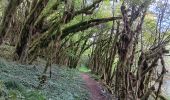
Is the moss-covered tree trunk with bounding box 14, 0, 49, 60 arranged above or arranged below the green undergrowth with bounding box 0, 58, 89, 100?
above

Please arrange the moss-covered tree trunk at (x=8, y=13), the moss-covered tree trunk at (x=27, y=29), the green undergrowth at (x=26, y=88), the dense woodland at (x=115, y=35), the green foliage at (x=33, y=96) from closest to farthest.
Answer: the green undergrowth at (x=26, y=88)
the green foliage at (x=33, y=96)
the dense woodland at (x=115, y=35)
the moss-covered tree trunk at (x=8, y=13)
the moss-covered tree trunk at (x=27, y=29)

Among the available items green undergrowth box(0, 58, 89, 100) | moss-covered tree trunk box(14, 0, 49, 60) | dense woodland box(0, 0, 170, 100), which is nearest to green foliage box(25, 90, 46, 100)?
green undergrowth box(0, 58, 89, 100)

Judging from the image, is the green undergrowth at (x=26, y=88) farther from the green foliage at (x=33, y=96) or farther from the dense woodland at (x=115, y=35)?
the dense woodland at (x=115, y=35)

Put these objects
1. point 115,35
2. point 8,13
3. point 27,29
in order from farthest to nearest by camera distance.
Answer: point 115,35
point 27,29
point 8,13

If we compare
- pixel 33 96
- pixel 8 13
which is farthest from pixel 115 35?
pixel 33 96

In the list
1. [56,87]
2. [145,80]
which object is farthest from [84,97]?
[145,80]

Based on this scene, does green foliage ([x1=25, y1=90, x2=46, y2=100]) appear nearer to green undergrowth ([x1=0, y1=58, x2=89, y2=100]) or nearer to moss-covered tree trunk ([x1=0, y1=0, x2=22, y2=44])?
green undergrowth ([x1=0, y1=58, x2=89, y2=100])

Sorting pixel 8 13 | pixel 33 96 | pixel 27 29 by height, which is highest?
pixel 8 13

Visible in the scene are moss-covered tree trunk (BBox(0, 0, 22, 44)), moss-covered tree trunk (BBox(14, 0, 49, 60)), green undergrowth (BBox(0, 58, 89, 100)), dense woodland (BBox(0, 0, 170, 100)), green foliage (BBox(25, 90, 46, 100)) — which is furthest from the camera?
moss-covered tree trunk (BBox(14, 0, 49, 60))

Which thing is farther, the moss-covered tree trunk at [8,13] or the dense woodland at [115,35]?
the moss-covered tree trunk at [8,13]

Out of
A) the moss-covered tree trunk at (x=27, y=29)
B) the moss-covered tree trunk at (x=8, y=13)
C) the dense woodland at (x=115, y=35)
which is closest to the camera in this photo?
the dense woodland at (x=115, y=35)

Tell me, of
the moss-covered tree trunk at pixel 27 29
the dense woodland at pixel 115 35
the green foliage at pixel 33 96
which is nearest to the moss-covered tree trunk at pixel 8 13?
the dense woodland at pixel 115 35

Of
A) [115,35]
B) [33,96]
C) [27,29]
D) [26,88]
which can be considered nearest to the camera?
[33,96]

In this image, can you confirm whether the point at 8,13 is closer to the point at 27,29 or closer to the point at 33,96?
the point at 27,29
